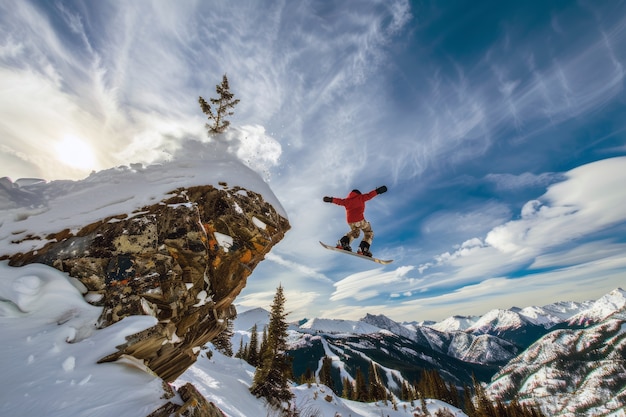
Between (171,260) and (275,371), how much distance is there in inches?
825

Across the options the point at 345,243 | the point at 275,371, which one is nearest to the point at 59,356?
the point at 345,243

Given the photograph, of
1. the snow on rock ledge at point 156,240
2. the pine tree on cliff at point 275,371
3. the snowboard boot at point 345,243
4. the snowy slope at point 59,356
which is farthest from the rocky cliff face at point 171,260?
the pine tree on cliff at point 275,371

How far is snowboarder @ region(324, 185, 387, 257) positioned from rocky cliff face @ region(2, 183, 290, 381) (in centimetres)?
322

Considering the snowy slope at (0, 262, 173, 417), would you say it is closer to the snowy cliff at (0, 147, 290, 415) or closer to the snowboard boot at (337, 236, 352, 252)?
the snowy cliff at (0, 147, 290, 415)

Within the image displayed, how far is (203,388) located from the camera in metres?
17.4

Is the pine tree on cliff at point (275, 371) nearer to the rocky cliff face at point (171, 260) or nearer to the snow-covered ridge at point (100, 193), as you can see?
the rocky cliff face at point (171, 260)

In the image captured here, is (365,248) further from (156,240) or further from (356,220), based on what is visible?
(156,240)

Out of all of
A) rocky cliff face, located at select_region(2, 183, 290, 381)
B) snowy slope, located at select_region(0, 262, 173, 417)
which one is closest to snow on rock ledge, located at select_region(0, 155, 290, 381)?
rocky cliff face, located at select_region(2, 183, 290, 381)

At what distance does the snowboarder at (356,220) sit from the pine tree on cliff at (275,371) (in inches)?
658

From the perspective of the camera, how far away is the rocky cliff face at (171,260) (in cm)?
825

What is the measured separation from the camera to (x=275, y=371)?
1013 inches

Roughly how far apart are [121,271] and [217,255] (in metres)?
3.37

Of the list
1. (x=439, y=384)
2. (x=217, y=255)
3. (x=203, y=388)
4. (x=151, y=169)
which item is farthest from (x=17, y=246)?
(x=439, y=384)

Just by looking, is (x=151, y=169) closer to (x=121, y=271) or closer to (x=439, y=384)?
(x=121, y=271)
